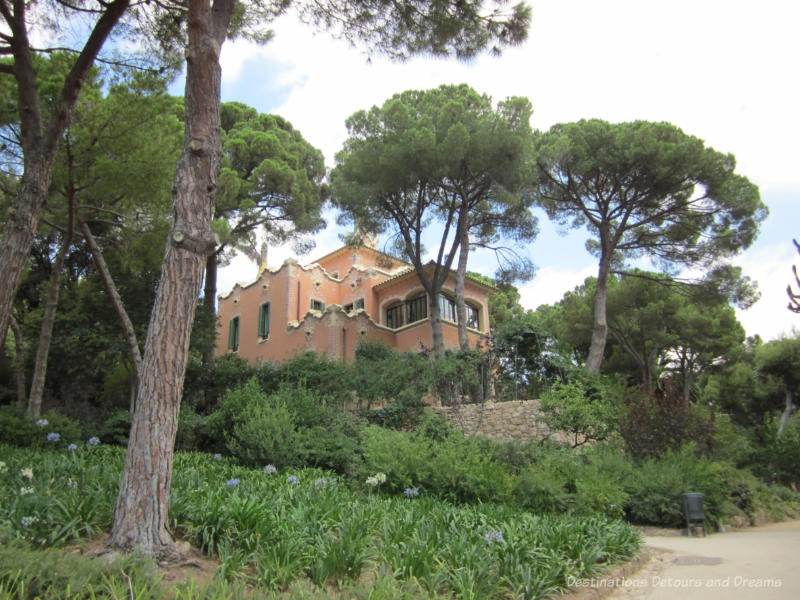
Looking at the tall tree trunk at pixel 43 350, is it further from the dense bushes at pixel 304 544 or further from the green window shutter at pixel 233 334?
the green window shutter at pixel 233 334

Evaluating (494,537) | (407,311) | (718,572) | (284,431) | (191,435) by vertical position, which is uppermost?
(407,311)

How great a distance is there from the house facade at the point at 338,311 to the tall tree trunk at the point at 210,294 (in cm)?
384

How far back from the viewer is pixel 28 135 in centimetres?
696

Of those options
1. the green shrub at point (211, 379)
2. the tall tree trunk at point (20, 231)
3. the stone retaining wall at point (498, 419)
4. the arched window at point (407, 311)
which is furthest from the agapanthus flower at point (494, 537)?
the arched window at point (407, 311)

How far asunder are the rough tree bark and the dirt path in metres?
6.55

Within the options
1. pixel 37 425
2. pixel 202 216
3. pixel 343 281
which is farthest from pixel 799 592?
pixel 343 281

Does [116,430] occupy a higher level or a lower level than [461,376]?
lower

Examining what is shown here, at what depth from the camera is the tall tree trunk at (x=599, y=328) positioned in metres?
16.9

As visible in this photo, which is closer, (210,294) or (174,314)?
(174,314)

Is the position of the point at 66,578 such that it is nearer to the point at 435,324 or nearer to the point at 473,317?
the point at 435,324

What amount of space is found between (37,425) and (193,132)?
6.23 m

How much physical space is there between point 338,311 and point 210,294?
17.5ft

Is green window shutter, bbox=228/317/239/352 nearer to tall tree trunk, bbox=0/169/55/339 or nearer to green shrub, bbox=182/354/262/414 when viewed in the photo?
green shrub, bbox=182/354/262/414

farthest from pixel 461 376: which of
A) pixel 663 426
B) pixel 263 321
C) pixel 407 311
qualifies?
pixel 263 321
